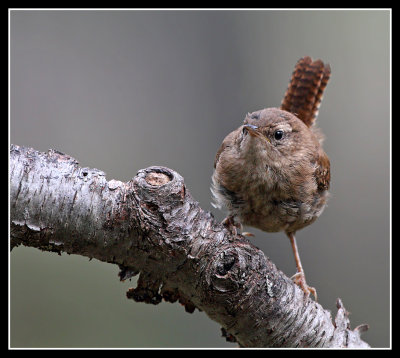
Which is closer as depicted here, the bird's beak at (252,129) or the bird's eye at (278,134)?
the bird's beak at (252,129)

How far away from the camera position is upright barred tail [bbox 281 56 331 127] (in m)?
4.13

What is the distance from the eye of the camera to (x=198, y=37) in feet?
19.9

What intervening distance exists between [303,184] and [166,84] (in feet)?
10.3

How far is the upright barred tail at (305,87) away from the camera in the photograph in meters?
4.13

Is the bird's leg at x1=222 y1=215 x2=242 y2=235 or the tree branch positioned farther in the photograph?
the bird's leg at x1=222 y1=215 x2=242 y2=235

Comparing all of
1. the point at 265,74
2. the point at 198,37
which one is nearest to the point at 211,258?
Result: the point at 198,37

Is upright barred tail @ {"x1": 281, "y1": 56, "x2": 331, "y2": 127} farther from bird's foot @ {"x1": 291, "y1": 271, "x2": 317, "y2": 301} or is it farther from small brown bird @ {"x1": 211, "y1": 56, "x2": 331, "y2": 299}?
bird's foot @ {"x1": 291, "y1": 271, "x2": 317, "y2": 301}

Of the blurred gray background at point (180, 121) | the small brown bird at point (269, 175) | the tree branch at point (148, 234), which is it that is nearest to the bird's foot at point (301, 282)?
the small brown bird at point (269, 175)

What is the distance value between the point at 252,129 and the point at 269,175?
32 cm

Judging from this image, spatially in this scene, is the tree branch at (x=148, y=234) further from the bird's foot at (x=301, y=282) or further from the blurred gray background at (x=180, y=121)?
the blurred gray background at (x=180, y=121)

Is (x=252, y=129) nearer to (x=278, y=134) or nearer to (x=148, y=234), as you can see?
(x=278, y=134)

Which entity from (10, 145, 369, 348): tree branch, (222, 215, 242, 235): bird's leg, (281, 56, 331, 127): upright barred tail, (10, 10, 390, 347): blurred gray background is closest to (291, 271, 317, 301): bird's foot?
(222, 215, 242, 235): bird's leg

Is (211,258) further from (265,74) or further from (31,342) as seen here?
(265,74)

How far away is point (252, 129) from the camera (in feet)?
10.1
